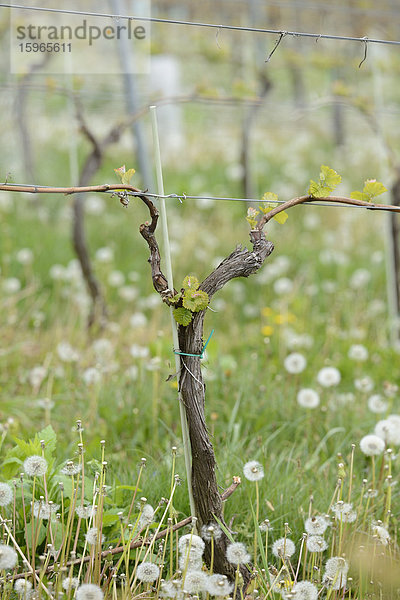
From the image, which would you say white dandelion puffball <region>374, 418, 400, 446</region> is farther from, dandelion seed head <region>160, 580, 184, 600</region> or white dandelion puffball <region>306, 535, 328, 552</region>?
dandelion seed head <region>160, 580, 184, 600</region>

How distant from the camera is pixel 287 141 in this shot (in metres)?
11.1

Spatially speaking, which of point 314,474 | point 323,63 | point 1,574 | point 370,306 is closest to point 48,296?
point 370,306

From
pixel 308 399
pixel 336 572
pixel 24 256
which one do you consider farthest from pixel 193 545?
pixel 24 256

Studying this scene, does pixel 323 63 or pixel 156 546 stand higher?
pixel 323 63

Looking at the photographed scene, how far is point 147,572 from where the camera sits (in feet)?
5.54

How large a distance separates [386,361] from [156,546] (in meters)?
2.50

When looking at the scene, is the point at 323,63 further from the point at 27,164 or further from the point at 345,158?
the point at 27,164

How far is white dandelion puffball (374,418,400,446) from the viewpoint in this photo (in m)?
2.38

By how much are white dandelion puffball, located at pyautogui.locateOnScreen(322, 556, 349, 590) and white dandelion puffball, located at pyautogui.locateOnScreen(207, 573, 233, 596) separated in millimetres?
302

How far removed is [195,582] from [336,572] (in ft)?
1.24

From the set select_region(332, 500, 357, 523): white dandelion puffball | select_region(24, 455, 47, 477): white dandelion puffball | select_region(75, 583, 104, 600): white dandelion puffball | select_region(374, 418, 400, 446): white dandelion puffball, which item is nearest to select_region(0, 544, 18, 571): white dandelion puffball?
select_region(75, 583, 104, 600): white dandelion puffball

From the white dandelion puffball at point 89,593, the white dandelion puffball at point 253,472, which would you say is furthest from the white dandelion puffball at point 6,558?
the white dandelion puffball at point 253,472

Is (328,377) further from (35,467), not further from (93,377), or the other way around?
(35,467)

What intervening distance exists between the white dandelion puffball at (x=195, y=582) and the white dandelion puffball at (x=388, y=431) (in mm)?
985
